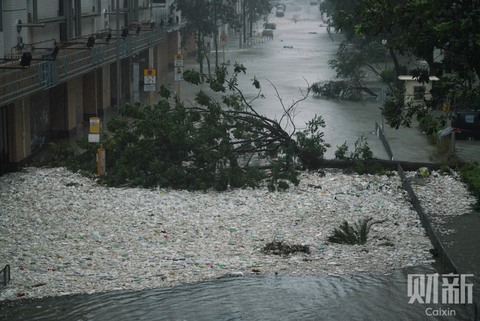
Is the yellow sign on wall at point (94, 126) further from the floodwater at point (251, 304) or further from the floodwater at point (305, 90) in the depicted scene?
the floodwater at point (251, 304)

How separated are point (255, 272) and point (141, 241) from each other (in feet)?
9.32

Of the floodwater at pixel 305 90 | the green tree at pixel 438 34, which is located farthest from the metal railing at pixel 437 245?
the floodwater at pixel 305 90

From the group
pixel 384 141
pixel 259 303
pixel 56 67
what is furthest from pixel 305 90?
pixel 259 303

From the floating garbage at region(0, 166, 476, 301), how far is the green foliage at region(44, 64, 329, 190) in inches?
18.1

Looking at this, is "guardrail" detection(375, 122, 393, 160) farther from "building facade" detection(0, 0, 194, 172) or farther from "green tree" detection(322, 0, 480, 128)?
"building facade" detection(0, 0, 194, 172)

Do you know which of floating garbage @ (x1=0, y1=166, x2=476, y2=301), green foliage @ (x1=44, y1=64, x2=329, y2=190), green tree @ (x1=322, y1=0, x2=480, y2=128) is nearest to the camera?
green tree @ (x1=322, y1=0, x2=480, y2=128)

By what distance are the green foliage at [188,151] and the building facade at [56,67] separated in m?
2.49

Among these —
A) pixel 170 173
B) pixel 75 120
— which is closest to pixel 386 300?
pixel 170 173

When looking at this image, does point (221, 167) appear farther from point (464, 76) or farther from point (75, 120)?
point (75, 120)

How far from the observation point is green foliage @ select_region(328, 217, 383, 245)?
14523 mm

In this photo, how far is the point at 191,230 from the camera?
15.1m

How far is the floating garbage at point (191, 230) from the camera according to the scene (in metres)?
12.6

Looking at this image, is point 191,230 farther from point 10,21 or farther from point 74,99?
point 74,99

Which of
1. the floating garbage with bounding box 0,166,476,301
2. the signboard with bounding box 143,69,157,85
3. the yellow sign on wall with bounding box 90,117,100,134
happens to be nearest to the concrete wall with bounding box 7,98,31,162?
the floating garbage with bounding box 0,166,476,301
